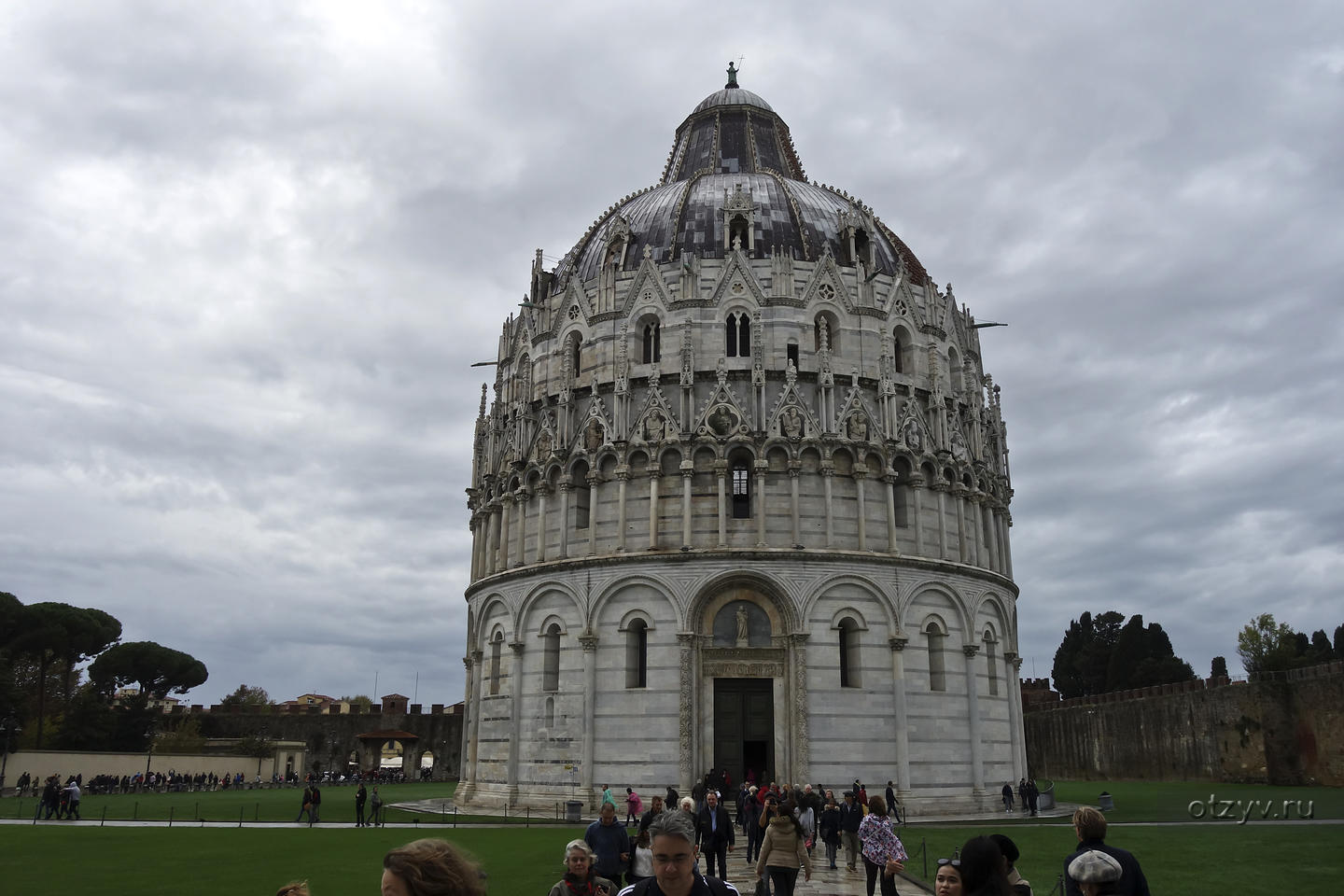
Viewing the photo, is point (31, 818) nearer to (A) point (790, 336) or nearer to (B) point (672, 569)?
(B) point (672, 569)

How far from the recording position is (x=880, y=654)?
128 feet

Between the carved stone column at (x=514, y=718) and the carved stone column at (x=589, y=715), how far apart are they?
3416 mm

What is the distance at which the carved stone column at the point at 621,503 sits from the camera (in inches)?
1581


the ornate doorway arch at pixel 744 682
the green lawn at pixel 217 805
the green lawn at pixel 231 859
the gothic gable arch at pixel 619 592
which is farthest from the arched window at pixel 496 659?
the green lawn at pixel 231 859

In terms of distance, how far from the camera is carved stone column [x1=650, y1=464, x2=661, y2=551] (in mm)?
39656

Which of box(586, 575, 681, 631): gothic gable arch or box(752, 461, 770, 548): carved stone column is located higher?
box(752, 461, 770, 548): carved stone column

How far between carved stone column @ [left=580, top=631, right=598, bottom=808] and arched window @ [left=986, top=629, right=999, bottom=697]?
52.3 feet

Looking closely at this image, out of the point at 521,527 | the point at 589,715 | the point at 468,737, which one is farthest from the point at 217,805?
the point at 589,715

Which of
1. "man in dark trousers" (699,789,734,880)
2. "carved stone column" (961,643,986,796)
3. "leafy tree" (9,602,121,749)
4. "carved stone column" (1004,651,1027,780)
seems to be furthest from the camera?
"leafy tree" (9,602,121,749)

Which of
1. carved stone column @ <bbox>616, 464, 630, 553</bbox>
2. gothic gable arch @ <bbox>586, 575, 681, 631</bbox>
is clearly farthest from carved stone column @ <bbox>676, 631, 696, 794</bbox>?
carved stone column @ <bbox>616, 464, 630, 553</bbox>

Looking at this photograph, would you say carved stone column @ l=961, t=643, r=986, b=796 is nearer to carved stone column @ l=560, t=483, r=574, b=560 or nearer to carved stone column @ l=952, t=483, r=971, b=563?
carved stone column @ l=952, t=483, r=971, b=563

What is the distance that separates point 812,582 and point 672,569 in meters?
5.15

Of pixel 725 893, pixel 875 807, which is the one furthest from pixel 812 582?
pixel 725 893

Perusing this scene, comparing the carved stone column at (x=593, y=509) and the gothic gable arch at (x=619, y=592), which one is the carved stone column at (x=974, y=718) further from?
the carved stone column at (x=593, y=509)
